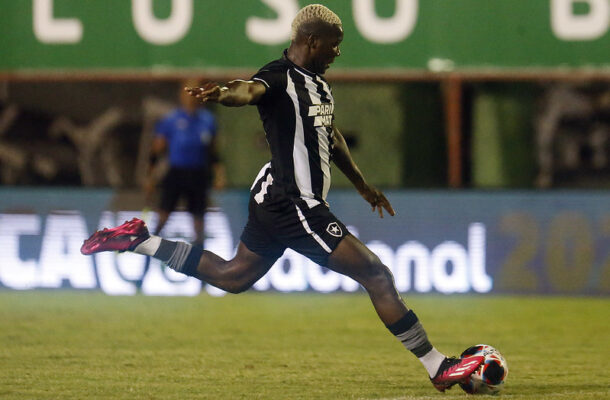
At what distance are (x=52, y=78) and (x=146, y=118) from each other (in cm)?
228

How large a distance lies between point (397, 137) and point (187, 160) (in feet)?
8.69

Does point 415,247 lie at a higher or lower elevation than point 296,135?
lower

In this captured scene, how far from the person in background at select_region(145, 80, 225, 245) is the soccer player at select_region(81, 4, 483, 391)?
4872 mm

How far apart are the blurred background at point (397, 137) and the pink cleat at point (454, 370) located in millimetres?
5038

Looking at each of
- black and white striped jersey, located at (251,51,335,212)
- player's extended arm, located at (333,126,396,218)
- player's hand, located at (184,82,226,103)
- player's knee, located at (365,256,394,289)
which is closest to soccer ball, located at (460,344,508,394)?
player's knee, located at (365,256,394,289)

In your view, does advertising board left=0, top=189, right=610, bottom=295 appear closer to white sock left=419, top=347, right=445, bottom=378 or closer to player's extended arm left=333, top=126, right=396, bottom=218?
player's extended arm left=333, top=126, right=396, bottom=218

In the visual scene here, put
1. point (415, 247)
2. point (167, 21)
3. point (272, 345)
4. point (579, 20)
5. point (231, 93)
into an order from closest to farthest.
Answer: point (231, 93)
point (272, 345)
point (415, 247)
point (579, 20)
point (167, 21)

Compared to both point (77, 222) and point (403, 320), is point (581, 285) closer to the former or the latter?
point (77, 222)

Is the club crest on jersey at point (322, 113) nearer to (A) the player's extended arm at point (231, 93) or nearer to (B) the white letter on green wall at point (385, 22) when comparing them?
(A) the player's extended arm at point (231, 93)

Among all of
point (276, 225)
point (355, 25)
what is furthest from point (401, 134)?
point (276, 225)

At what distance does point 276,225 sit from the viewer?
651cm

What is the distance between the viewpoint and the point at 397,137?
43.3 feet

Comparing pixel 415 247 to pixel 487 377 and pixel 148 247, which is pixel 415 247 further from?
pixel 487 377

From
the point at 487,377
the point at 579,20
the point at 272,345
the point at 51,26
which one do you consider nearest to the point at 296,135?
the point at 487,377
